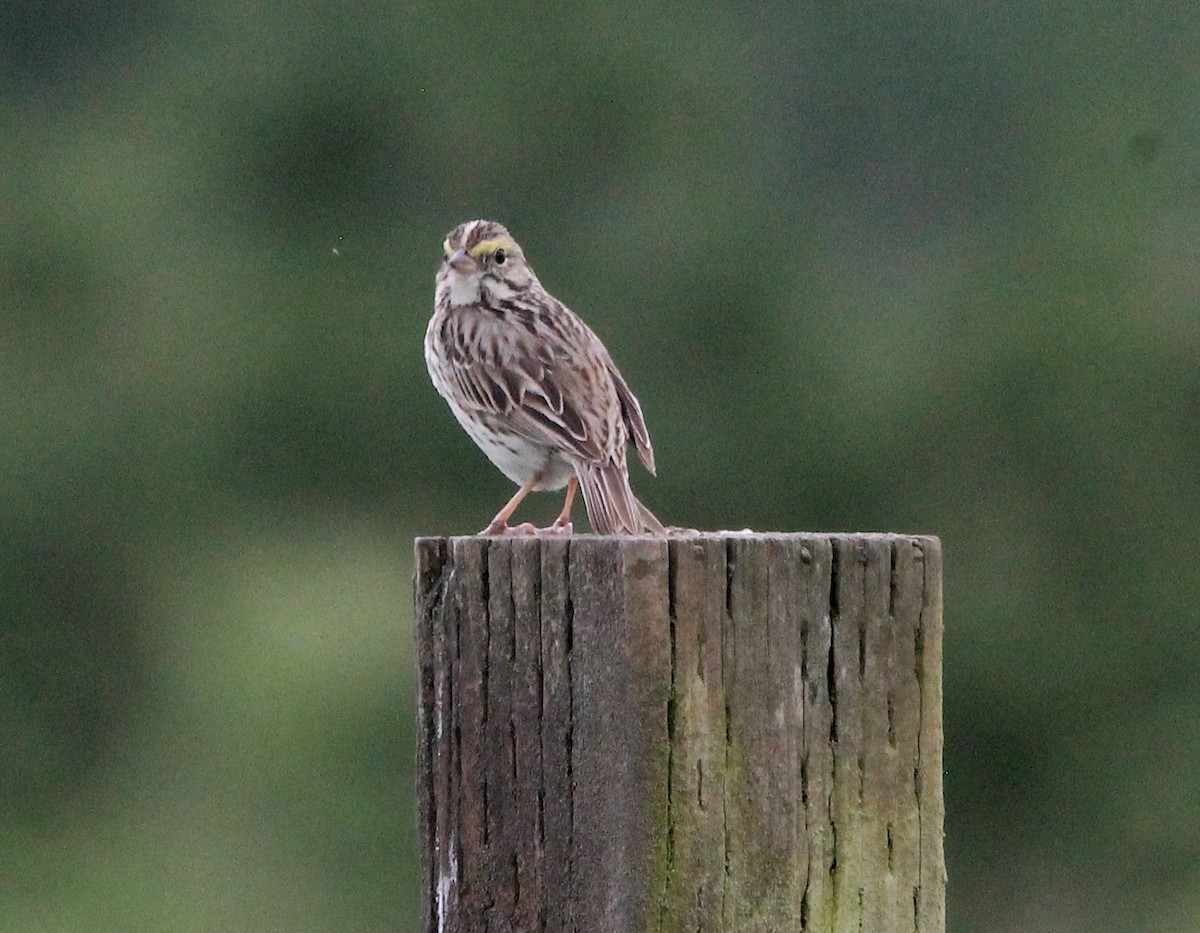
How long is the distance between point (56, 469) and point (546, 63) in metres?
6.03

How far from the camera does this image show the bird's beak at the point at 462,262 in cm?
835

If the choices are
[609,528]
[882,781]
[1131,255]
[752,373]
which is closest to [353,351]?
[752,373]

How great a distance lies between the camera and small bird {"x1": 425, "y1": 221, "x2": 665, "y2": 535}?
7.39 meters

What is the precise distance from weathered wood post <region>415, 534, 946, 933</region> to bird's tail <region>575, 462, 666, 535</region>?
2.26 meters

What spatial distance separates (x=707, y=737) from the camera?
165 inches

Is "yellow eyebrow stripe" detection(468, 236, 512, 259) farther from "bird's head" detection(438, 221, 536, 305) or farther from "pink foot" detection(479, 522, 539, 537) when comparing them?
"pink foot" detection(479, 522, 539, 537)

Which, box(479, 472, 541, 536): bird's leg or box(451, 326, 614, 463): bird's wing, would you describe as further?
box(451, 326, 614, 463): bird's wing

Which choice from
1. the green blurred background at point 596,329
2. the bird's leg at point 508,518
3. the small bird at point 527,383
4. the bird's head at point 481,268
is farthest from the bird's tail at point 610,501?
the green blurred background at point 596,329

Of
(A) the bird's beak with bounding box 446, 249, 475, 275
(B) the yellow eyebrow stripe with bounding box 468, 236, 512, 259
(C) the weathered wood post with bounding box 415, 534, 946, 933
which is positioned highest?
(B) the yellow eyebrow stripe with bounding box 468, 236, 512, 259

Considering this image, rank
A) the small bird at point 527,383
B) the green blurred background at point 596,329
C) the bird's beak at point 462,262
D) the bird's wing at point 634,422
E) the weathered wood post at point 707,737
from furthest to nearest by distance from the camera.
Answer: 1. the green blurred background at point 596,329
2. the bird's beak at point 462,262
3. the bird's wing at point 634,422
4. the small bird at point 527,383
5. the weathered wood post at point 707,737

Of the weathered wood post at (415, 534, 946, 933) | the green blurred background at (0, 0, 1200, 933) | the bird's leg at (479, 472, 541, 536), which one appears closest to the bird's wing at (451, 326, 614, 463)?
the bird's leg at (479, 472, 541, 536)

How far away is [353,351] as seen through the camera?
72.2 feet

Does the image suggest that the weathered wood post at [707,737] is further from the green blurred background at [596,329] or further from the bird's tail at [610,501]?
the green blurred background at [596,329]

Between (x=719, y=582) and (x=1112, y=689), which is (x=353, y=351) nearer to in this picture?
(x=1112, y=689)
